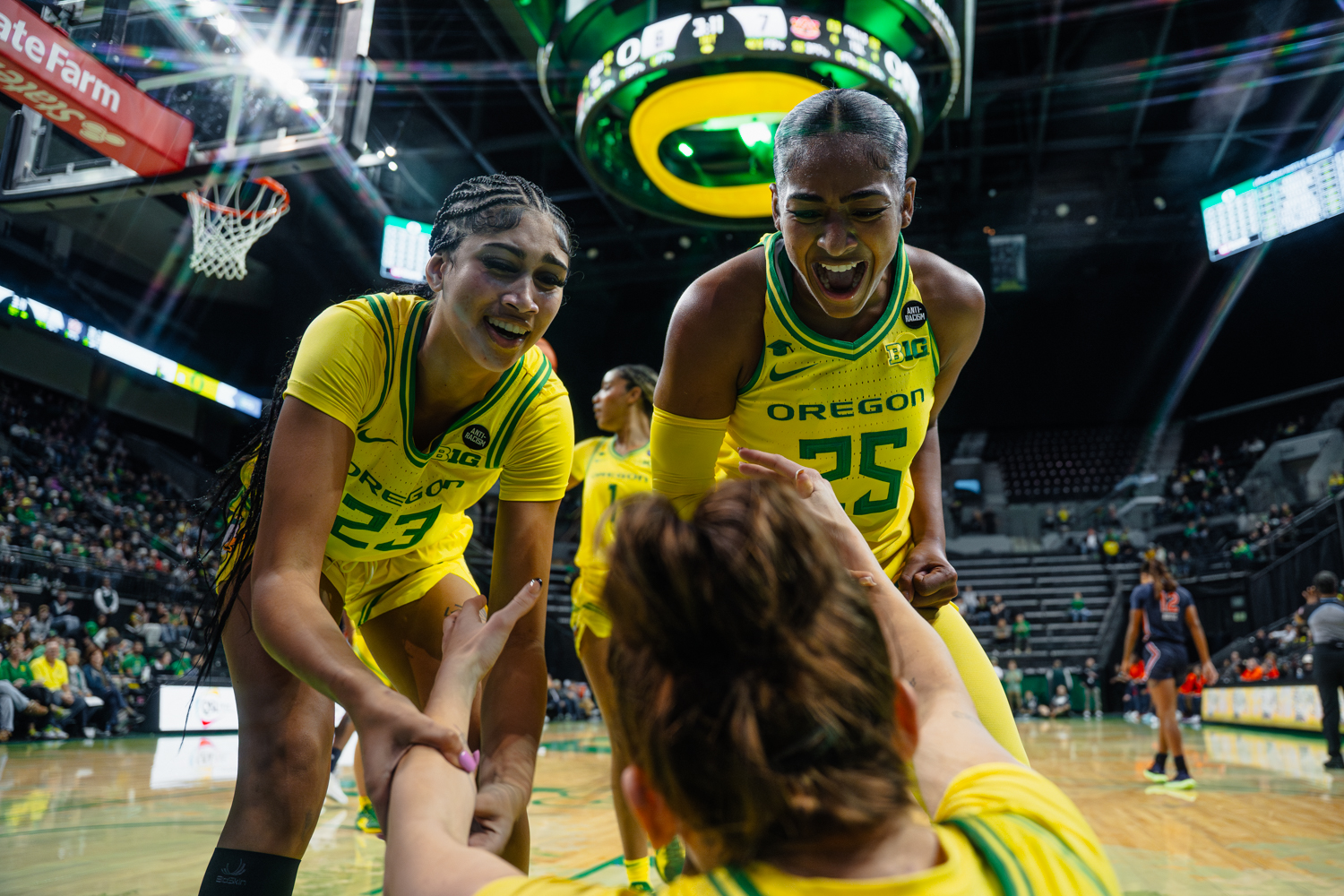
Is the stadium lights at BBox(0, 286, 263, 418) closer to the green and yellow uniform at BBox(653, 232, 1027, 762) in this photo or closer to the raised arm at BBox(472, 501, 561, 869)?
the raised arm at BBox(472, 501, 561, 869)

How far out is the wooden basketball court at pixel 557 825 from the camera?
3533 mm

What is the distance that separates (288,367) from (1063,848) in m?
2.08

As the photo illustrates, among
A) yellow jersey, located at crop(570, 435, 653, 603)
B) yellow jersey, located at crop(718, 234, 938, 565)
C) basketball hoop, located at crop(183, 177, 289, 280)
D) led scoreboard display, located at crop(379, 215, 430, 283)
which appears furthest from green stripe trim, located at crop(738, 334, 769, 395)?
led scoreboard display, located at crop(379, 215, 430, 283)

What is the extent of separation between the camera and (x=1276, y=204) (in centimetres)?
1639

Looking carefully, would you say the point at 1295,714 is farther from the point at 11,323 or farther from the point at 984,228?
the point at 11,323

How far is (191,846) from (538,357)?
3265 millimetres

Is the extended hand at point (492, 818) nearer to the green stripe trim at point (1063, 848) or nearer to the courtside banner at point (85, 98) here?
the green stripe trim at point (1063, 848)

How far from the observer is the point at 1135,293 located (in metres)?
25.3

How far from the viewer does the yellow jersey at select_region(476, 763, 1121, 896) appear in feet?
2.64

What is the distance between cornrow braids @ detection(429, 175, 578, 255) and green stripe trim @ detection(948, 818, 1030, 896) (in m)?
1.66

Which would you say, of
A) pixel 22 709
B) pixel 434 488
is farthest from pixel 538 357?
pixel 22 709

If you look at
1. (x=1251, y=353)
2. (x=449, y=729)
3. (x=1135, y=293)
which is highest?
(x=1135, y=293)

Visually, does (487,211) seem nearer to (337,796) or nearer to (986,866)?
(986,866)

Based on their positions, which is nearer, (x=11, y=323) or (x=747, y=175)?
(x=747, y=175)
